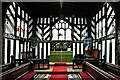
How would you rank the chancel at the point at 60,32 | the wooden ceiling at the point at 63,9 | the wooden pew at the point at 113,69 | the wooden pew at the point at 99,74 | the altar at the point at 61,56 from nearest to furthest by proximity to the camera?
the wooden pew at the point at 99,74 < the wooden pew at the point at 113,69 < the chancel at the point at 60,32 < the wooden ceiling at the point at 63,9 < the altar at the point at 61,56

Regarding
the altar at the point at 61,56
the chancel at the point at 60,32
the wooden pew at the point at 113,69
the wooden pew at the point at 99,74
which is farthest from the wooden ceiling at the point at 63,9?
the wooden pew at the point at 99,74

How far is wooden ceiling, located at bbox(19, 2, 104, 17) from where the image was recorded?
18344 mm

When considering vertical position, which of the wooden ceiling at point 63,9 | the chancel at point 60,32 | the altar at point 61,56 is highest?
the wooden ceiling at point 63,9

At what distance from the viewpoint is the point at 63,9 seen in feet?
66.5

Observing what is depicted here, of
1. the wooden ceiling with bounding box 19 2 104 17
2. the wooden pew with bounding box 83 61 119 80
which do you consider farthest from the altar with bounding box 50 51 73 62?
the wooden pew with bounding box 83 61 119 80

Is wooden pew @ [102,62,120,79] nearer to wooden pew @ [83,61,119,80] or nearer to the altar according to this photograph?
wooden pew @ [83,61,119,80]

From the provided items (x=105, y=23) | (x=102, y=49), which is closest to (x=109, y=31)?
(x=105, y=23)

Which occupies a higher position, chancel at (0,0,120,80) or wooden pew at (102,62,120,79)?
chancel at (0,0,120,80)

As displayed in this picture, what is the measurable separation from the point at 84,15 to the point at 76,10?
1.15 m

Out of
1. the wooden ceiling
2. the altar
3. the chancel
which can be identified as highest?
the wooden ceiling

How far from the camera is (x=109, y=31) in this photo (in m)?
14.8

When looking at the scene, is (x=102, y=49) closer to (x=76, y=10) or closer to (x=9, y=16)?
(x=76, y=10)

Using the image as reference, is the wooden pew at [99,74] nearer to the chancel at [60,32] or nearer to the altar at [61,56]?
the chancel at [60,32]

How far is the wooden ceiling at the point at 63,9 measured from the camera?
1834 cm
